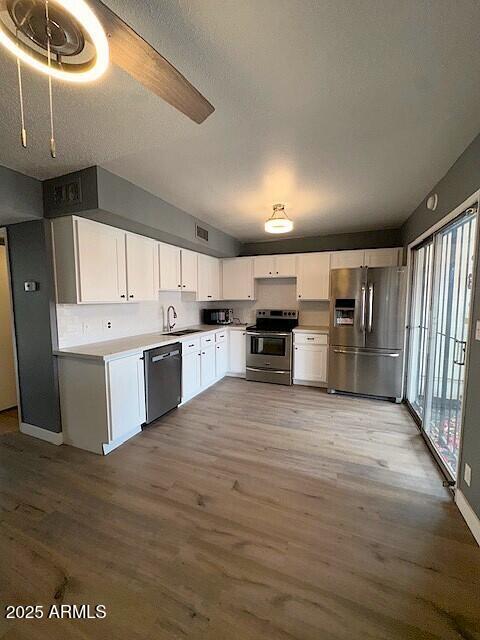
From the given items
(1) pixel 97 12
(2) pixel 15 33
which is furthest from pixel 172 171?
(1) pixel 97 12

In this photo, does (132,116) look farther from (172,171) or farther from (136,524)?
(136,524)

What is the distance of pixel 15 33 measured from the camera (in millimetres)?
1005

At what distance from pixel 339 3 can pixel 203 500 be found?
9.21 ft

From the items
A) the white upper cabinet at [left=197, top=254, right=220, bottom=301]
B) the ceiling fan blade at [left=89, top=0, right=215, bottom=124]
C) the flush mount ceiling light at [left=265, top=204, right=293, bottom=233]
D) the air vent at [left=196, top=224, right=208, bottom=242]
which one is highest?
the air vent at [left=196, top=224, right=208, bottom=242]

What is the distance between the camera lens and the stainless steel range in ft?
15.0

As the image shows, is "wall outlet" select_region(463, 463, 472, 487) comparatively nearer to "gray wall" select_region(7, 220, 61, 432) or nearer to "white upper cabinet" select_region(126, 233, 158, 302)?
"white upper cabinet" select_region(126, 233, 158, 302)

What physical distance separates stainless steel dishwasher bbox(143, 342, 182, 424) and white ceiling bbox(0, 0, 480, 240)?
1.84 metres

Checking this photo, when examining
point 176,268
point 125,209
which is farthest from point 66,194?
point 176,268

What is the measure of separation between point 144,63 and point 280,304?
442cm

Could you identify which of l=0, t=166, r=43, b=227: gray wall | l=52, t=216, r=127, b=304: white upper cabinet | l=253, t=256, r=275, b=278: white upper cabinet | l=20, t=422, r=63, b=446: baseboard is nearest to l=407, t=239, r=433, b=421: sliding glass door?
l=253, t=256, r=275, b=278: white upper cabinet

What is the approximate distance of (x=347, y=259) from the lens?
4.49 meters

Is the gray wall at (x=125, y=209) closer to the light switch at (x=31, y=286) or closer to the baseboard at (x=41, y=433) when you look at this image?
the light switch at (x=31, y=286)

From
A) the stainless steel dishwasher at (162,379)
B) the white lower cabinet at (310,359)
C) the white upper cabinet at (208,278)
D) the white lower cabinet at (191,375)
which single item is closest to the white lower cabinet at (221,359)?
the white lower cabinet at (191,375)

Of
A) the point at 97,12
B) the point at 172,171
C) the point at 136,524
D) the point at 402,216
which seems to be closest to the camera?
the point at 97,12
